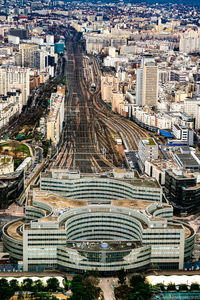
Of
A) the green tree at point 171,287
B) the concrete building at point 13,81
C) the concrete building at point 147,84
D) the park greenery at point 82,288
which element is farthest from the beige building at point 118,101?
the green tree at point 171,287

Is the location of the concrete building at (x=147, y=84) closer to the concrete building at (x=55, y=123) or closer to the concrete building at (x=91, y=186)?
the concrete building at (x=55, y=123)

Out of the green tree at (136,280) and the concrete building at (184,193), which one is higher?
the concrete building at (184,193)

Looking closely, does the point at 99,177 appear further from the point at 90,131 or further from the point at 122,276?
the point at 90,131

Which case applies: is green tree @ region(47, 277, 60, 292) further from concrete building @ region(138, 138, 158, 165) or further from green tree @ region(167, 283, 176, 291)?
concrete building @ region(138, 138, 158, 165)

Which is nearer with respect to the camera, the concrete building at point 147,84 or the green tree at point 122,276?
the green tree at point 122,276

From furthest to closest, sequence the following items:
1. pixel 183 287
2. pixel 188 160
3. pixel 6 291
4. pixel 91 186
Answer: pixel 188 160, pixel 91 186, pixel 183 287, pixel 6 291

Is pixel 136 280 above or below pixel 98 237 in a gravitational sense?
below

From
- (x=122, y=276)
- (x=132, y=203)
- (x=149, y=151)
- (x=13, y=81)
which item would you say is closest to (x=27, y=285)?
(x=122, y=276)

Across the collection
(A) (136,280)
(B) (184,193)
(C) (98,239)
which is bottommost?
(A) (136,280)

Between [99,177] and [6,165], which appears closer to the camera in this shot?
[99,177]
